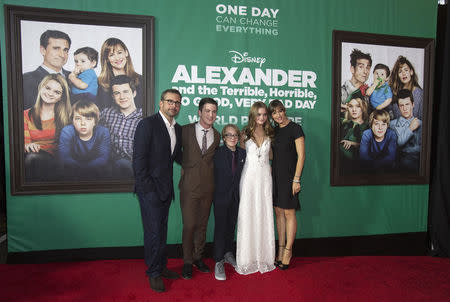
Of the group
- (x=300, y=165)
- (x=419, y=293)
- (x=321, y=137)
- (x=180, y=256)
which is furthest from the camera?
(x=321, y=137)

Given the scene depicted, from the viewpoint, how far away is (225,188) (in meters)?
2.72

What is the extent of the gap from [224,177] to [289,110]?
54.9 inches

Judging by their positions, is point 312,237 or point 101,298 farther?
point 312,237

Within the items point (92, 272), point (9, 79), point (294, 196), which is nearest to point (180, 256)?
point (92, 272)

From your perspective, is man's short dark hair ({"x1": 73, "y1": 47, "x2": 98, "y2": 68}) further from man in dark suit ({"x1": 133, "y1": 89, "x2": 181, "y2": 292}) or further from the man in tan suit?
the man in tan suit

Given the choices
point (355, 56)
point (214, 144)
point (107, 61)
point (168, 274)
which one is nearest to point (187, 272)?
point (168, 274)

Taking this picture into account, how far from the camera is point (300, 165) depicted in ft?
9.36

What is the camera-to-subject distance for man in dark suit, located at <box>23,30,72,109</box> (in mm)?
2996

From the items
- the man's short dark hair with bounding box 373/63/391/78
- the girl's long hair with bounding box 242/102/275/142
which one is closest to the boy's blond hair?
the man's short dark hair with bounding box 373/63/391/78

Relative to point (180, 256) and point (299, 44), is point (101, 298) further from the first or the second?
point (299, 44)

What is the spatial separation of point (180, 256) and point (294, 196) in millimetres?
1606

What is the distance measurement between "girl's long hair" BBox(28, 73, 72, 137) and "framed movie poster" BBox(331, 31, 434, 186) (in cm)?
330

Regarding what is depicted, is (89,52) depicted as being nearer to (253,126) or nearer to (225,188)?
(253,126)

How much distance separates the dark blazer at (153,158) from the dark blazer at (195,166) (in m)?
0.22
